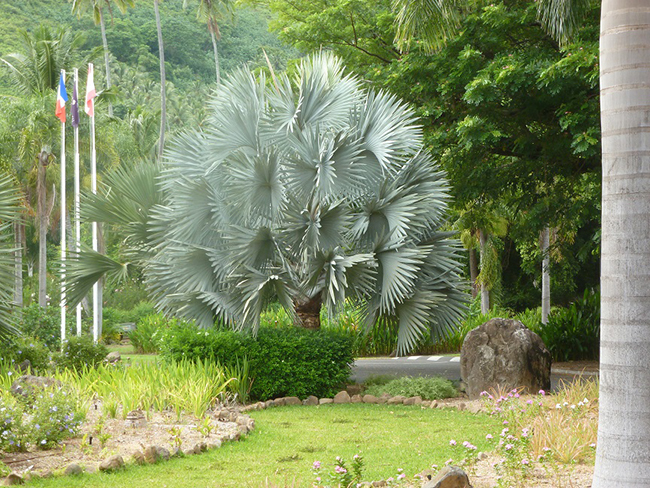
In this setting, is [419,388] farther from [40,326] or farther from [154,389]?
[40,326]

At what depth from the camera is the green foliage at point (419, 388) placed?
11164mm

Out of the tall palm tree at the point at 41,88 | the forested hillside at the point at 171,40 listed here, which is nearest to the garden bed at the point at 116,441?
the tall palm tree at the point at 41,88

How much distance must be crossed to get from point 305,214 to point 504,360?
11.3ft

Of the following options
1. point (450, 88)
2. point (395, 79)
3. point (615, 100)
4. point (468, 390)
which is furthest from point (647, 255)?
point (395, 79)

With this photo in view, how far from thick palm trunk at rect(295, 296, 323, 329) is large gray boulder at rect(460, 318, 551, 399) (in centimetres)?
241

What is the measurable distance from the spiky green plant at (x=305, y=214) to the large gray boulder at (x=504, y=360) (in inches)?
36.2

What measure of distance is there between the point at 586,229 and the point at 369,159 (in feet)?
52.6

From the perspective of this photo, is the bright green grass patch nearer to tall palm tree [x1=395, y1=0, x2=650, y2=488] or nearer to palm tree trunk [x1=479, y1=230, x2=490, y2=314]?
tall palm tree [x1=395, y1=0, x2=650, y2=488]

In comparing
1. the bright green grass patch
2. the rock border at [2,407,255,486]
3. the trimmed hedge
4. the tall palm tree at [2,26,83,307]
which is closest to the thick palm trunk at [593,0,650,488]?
the bright green grass patch

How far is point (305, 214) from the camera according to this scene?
1104 centimetres

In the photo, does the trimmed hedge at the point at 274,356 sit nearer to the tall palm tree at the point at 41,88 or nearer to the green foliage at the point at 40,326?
the green foliage at the point at 40,326

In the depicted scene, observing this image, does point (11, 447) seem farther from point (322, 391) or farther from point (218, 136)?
point (218, 136)

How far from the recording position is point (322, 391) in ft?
37.3

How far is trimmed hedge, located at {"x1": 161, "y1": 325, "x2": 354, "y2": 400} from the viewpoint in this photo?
436 inches
